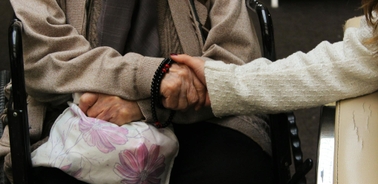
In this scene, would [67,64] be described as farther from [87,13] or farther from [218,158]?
[218,158]

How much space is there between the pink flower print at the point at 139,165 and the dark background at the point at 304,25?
1274mm

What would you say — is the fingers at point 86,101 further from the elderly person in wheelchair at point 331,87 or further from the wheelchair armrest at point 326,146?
the wheelchair armrest at point 326,146

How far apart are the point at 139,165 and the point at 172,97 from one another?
0.56ft

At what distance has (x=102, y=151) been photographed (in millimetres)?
1010

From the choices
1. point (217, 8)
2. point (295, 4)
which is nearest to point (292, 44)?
point (295, 4)

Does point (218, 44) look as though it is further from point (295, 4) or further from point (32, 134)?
point (295, 4)

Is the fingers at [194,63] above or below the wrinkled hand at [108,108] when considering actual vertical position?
above

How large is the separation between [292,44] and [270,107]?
177 cm

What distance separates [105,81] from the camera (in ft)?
3.58

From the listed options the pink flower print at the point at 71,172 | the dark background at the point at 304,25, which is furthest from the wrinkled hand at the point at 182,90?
the dark background at the point at 304,25

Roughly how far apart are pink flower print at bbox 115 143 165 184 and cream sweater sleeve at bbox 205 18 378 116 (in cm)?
17

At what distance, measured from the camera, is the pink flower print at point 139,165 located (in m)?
1.02

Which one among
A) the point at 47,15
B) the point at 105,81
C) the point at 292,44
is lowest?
the point at 292,44

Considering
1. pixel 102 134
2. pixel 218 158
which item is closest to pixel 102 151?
pixel 102 134
